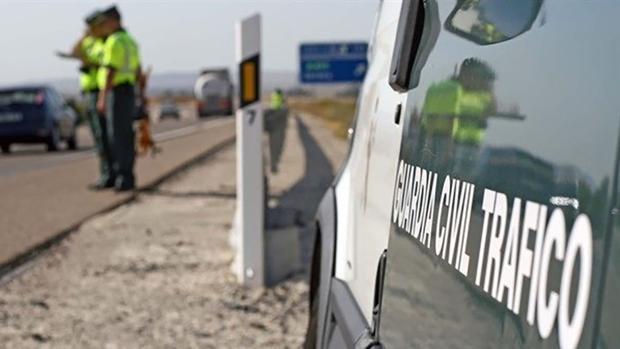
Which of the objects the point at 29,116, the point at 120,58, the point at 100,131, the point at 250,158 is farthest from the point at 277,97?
the point at 250,158

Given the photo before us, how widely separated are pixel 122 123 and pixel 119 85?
426 millimetres

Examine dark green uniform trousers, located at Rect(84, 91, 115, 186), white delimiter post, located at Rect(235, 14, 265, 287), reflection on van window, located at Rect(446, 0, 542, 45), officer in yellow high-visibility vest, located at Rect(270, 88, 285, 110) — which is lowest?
officer in yellow high-visibility vest, located at Rect(270, 88, 285, 110)

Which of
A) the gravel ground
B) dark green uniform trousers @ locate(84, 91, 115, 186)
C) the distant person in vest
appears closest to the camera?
the gravel ground

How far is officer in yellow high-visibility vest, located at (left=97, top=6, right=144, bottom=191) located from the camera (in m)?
12.7

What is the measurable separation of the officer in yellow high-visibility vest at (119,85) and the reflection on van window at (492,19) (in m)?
10.4

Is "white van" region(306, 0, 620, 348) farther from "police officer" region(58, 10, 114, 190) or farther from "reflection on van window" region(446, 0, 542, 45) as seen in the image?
"police officer" region(58, 10, 114, 190)

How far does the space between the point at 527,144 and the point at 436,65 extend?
0.84m

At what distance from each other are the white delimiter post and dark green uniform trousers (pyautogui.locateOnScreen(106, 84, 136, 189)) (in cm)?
593

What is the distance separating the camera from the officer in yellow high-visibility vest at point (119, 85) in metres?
12.7

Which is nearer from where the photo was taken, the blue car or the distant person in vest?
the distant person in vest

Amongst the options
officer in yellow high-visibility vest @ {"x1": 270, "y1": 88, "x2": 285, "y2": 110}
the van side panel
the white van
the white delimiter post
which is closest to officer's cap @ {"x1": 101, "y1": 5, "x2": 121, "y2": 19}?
the white delimiter post

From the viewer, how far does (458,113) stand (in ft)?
7.57

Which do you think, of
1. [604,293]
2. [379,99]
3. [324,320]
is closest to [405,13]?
[379,99]

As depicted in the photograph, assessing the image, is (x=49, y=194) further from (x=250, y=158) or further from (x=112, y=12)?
(x=250, y=158)
